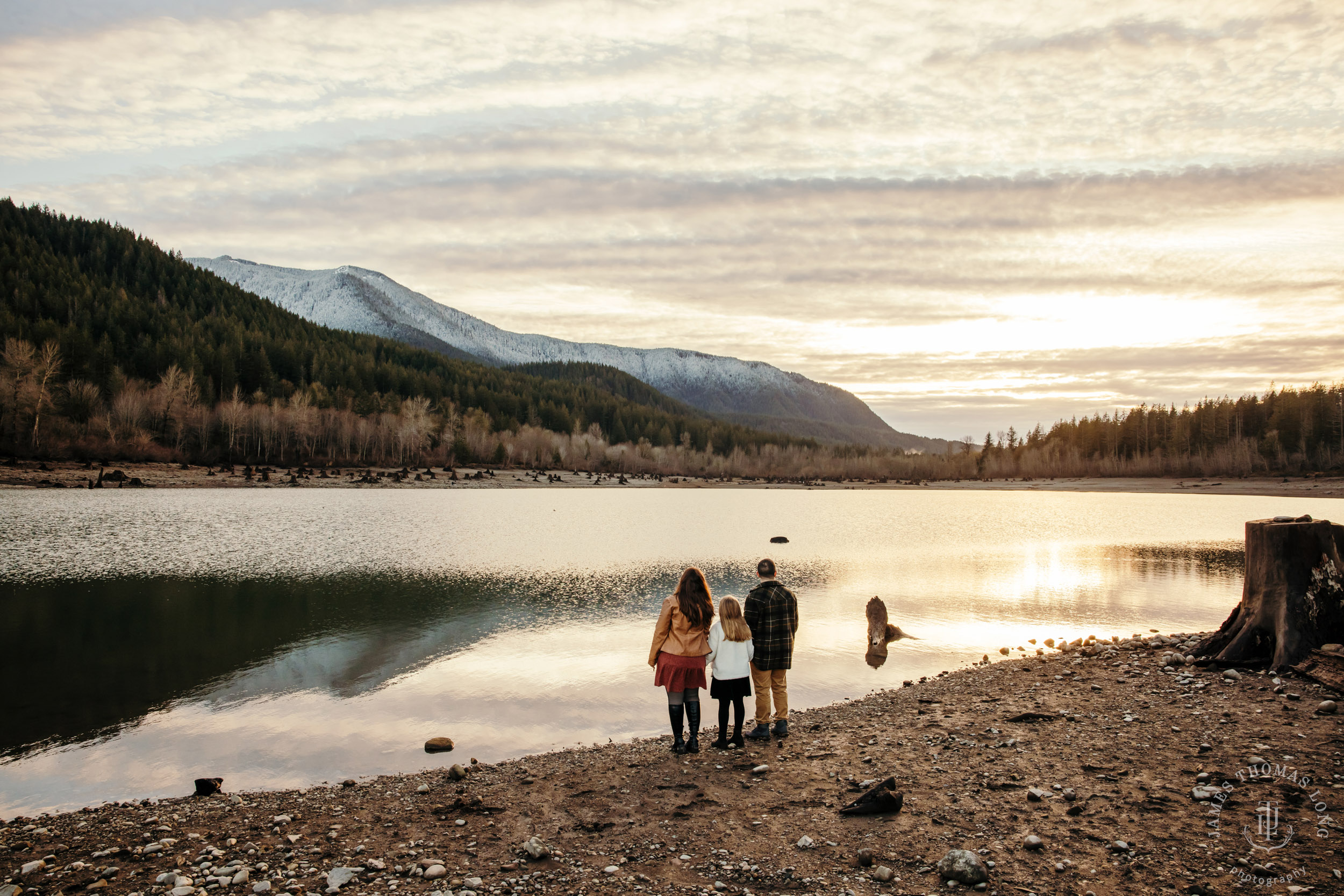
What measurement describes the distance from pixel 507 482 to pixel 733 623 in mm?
105036

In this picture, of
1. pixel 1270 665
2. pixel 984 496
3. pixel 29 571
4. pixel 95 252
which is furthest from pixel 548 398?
pixel 1270 665

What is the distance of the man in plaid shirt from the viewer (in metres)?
9.53

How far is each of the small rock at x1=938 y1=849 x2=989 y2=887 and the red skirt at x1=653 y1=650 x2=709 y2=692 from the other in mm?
3808

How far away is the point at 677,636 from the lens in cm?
919

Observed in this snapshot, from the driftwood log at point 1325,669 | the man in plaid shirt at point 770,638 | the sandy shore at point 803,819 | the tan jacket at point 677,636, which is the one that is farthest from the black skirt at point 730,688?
the driftwood log at point 1325,669

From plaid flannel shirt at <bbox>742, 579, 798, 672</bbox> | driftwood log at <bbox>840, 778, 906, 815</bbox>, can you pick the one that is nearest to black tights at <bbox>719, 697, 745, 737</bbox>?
plaid flannel shirt at <bbox>742, 579, 798, 672</bbox>

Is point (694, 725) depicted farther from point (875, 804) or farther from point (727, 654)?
point (875, 804)

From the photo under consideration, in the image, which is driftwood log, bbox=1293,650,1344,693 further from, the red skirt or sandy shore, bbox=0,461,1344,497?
sandy shore, bbox=0,461,1344,497

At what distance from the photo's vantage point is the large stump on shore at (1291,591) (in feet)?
32.7

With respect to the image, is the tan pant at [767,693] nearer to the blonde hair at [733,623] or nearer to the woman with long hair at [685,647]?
the blonde hair at [733,623]

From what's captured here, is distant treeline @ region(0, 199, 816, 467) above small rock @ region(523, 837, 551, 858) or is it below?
above

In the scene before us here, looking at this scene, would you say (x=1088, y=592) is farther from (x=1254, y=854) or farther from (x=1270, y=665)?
(x=1254, y=854)

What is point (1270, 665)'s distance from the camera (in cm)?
1044

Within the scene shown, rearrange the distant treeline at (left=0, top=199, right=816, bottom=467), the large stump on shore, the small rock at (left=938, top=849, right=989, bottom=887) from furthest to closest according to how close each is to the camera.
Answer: the distant treeline at (left=0, top=199, right=816, bottom=467), the large stump on shore, the small rock at (left=938, top=849, right=989, bottom=887)
